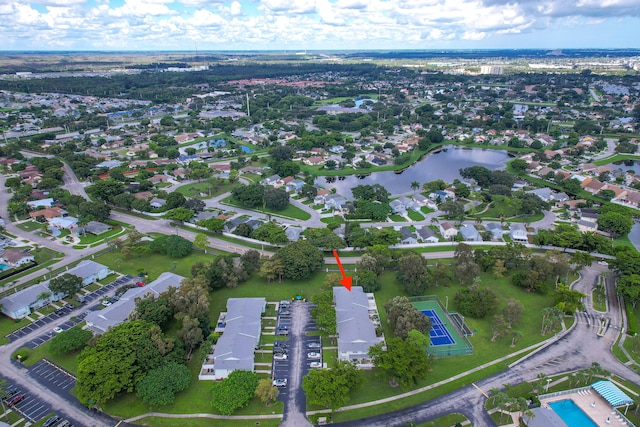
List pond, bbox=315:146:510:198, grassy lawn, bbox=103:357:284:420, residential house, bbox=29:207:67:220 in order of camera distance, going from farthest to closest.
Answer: pond, bbox=315:146:510:198
residential house, bbox=29:207:67:220
grassy lawn, bbox=103:357:284:420

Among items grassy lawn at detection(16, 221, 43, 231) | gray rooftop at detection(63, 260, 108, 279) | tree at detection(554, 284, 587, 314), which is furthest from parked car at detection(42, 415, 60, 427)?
tree at detection(554, 284, 587, 314)

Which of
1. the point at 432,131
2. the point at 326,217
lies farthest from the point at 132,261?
the point at 432,131

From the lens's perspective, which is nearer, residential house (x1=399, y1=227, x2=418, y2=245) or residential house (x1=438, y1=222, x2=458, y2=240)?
residential house (x1=399, y1=227, x2=418, y2=245)

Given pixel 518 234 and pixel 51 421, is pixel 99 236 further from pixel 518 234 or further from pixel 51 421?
pixel 518 234

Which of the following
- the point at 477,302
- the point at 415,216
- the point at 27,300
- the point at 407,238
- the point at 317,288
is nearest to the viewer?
the point at 477,302

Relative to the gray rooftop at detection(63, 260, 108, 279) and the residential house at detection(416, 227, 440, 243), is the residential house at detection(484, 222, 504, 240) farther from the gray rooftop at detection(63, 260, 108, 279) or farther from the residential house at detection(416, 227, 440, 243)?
the gray rooftop at detection(63, 260, 108, 279)

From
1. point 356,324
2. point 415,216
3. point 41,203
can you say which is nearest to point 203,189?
point 41,203

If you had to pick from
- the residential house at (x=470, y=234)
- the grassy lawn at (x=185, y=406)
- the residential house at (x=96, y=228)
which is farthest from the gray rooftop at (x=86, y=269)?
the residential house at (x=470, y=234)
